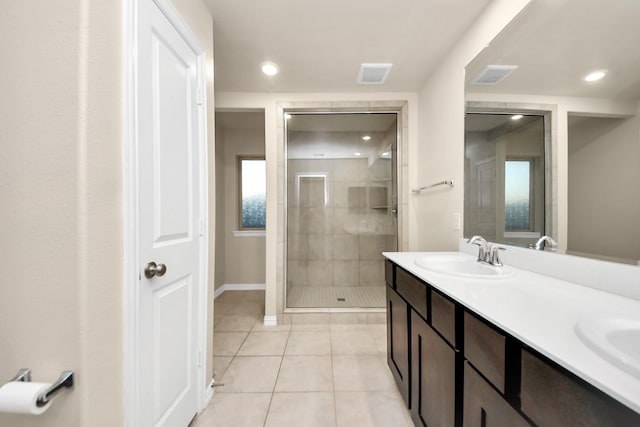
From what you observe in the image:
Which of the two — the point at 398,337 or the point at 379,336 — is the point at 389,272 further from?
the point at 379,336

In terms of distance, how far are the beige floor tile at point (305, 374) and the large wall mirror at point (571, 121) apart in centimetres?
145

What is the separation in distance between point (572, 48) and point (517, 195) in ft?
2.13

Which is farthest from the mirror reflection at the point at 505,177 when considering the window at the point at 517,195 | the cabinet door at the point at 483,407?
the cabinet door at the point at 483,407

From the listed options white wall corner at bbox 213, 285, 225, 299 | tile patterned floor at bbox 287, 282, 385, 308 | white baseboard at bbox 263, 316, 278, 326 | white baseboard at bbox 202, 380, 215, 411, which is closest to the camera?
white baseboard at bbox 202, 380, 215, 411

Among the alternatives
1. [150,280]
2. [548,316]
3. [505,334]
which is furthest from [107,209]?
[548,316]

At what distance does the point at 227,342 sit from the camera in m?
2.16

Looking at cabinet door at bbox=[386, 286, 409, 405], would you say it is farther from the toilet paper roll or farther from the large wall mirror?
the toilet paper roll

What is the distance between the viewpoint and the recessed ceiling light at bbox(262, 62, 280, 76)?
203cm

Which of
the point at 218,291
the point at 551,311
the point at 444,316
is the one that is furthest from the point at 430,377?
the point at 218,291

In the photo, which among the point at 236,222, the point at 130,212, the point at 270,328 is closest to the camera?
the point at 130,212

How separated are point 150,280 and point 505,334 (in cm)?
123

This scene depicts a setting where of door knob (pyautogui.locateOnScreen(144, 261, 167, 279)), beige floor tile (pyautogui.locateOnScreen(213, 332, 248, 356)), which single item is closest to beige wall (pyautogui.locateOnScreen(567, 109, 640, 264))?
door knob (pyautogui.locateOnScreen(144, 261, 167, 279))

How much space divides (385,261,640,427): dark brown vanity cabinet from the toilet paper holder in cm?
122

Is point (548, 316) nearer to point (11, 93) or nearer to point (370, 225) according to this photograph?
point (11, 93)
